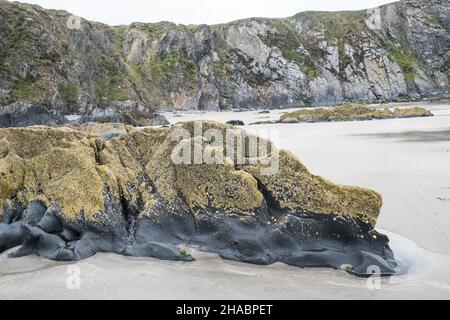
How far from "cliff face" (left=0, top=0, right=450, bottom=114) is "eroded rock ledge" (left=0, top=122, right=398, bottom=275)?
4317 centimetres

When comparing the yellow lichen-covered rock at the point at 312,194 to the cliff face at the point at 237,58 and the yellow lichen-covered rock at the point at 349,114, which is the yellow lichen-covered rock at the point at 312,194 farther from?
the cliff face at the point at 237,58

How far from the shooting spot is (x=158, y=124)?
46.9 meters

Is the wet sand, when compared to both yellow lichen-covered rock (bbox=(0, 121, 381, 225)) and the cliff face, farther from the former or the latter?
the cliff face

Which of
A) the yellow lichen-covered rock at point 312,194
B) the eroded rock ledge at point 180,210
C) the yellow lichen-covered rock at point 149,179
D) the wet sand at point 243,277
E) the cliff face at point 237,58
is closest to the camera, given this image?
the wet sand at point 243,277

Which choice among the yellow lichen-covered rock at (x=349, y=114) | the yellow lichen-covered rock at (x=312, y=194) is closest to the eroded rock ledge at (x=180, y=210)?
the yellow lichen-covered rock at (x=312, y=194)

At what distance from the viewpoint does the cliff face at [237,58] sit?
54.7 m

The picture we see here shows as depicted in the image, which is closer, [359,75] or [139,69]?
[139,69]

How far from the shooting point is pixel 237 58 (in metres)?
106

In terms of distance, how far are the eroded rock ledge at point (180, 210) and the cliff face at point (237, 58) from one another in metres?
43.2

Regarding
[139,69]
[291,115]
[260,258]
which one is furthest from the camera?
[139,69]

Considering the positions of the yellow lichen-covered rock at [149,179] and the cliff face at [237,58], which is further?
the cliff face at [237,58]
